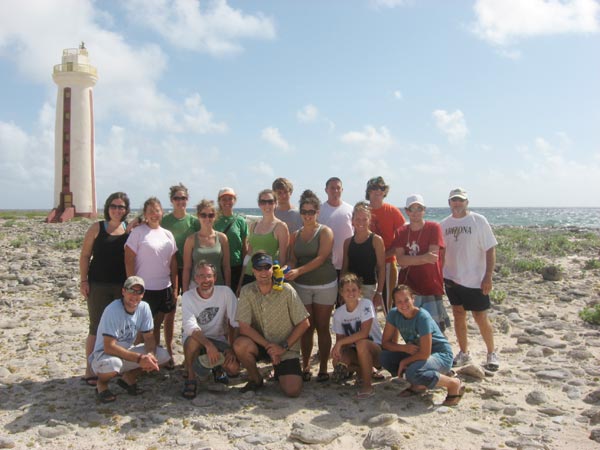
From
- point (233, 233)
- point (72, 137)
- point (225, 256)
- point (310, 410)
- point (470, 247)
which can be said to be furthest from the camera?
point (72, 137)

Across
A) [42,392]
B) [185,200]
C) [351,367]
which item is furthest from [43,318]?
[351,367]

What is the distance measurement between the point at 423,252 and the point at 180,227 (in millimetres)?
3229

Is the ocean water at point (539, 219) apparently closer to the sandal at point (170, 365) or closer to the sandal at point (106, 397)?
the sandal at point (170, 365)

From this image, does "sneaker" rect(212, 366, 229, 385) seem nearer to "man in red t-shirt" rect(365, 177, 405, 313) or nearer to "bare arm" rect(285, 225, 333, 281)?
"bare arm" rect(285, 225, 333, 281)

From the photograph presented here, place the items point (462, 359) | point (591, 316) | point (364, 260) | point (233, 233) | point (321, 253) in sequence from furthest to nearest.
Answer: point (591, 316) < point (462, 359) < point (233, 233) < point (364, 260) < point (321, 253)

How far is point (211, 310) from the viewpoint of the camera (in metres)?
6.04

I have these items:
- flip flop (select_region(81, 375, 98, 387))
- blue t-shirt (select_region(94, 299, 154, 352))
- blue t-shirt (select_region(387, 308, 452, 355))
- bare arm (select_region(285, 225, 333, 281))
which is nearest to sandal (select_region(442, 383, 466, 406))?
blue t-shirt (select_region(387, 308, 452, 355))

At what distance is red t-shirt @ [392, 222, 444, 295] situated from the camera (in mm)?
6328

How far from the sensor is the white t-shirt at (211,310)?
597 cm

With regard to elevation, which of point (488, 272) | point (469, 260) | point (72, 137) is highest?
point (72, 137)

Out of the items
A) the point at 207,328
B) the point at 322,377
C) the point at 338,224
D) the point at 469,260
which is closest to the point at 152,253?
the point at 207,328

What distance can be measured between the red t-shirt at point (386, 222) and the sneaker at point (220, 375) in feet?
9.12

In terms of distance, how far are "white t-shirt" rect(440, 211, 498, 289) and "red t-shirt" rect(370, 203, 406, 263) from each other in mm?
775

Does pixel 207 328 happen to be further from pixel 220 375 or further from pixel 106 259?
pixel 106 259
